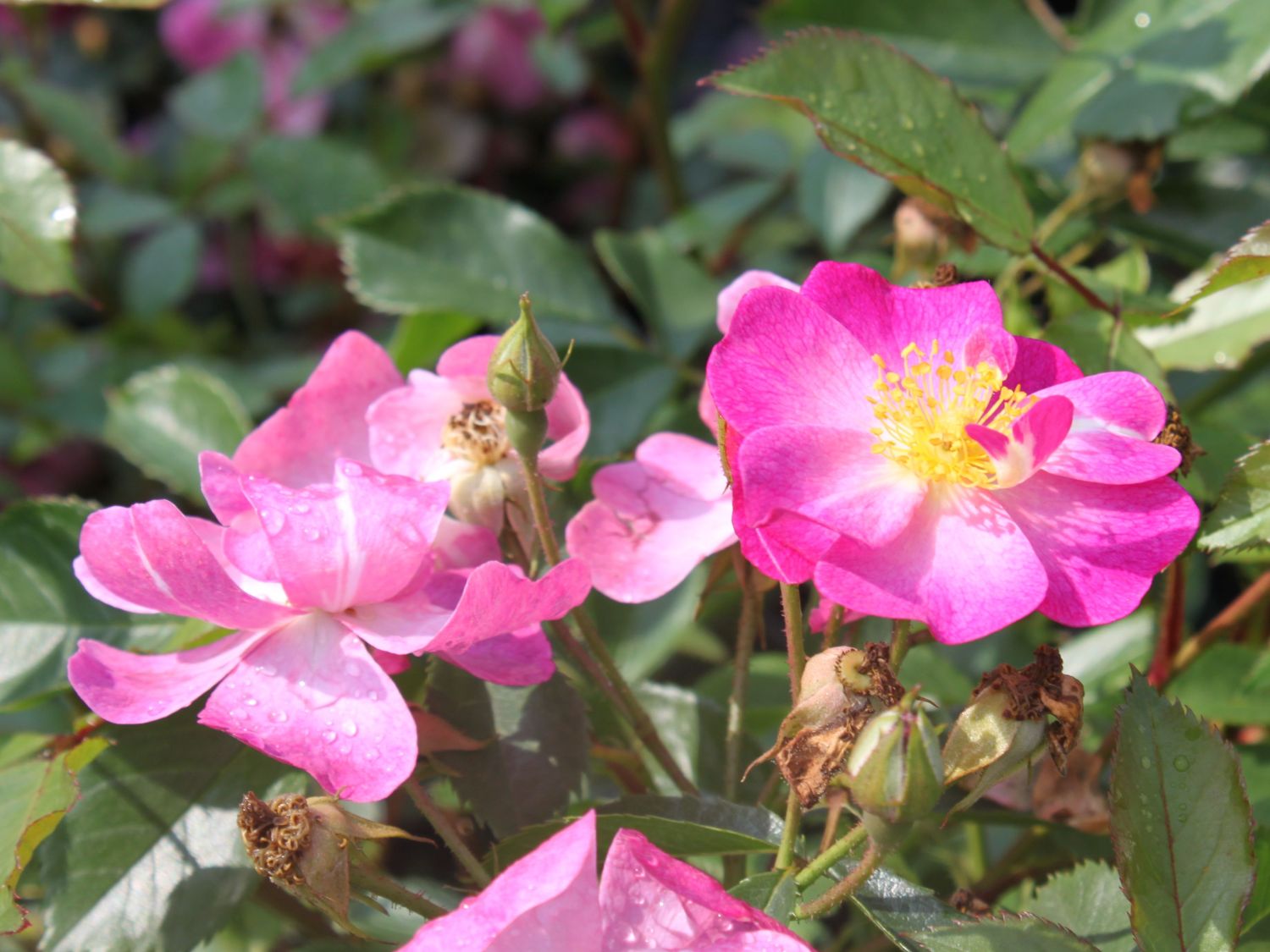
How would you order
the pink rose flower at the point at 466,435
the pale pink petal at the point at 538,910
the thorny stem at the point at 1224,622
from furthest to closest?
the thorny stem at the point at 1224,622 → the pink rose flower at the point at 466,435 → the pale pink petal at the point at 538,910

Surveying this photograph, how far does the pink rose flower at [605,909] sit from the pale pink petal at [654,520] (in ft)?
0.61

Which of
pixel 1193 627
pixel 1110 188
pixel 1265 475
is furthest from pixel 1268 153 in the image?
pixel 1265 475

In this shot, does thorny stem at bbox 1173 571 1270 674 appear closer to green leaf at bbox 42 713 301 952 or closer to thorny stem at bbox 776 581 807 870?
thorny stem at bbox 776 581 807 870

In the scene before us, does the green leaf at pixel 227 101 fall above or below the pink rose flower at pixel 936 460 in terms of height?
below

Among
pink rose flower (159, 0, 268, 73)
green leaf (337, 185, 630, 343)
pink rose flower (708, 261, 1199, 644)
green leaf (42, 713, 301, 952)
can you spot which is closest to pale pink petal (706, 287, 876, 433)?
pink rose flower (708, 261, 1199, 644)

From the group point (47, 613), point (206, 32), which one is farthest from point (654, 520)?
point (206, 32)

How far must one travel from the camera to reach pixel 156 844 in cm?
76

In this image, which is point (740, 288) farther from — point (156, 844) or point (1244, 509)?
point (156, 844)

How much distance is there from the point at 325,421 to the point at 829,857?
42 centimetres

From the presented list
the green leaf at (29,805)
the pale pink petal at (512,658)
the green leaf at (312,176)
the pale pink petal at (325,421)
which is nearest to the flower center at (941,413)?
the pale pink petal at (512,658)

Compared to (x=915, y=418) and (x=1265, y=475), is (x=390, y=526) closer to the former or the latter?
(x=915, y=418)

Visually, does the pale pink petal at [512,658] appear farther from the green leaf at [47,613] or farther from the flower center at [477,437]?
the green leaf at [47,613]

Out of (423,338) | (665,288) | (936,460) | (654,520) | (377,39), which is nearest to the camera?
(936,460)

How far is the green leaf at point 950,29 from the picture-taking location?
1.29 metres
